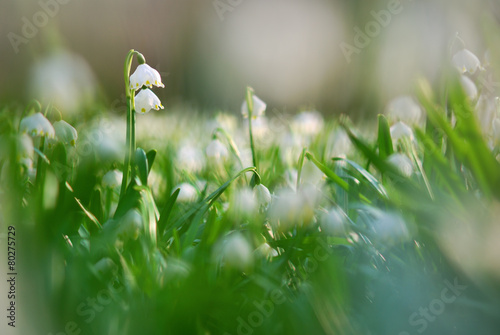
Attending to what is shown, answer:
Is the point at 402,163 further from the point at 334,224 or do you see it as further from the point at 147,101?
the point at 147,101

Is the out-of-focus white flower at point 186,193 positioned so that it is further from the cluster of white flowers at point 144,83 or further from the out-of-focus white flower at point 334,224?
the out-of-focus white flower at point 334,224

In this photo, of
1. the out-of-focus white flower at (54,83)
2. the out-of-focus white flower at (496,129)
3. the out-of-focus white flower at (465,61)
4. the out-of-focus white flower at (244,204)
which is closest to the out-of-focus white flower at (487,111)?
the out-of-focus white flower at (496,129)

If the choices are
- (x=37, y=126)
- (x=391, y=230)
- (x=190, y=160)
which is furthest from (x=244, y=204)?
(x=190, y=160)

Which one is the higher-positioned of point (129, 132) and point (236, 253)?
point (129, 132)

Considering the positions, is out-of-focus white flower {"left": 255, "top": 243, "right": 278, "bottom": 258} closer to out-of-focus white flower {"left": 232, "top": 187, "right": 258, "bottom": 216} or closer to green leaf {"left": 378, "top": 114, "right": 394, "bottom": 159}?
out-of-focus white flower {"left": 232, "top": 187, "right": 258, "bottom": 216}

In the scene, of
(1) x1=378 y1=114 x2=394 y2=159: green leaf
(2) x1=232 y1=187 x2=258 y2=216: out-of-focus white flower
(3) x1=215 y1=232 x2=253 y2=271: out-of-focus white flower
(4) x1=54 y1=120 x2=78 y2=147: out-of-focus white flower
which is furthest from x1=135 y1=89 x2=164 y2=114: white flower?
(1) x1=378 y1=114 x2=394 y2=159: green leaf

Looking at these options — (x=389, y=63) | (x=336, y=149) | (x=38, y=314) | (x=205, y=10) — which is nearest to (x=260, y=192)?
(x=38, y=314)
